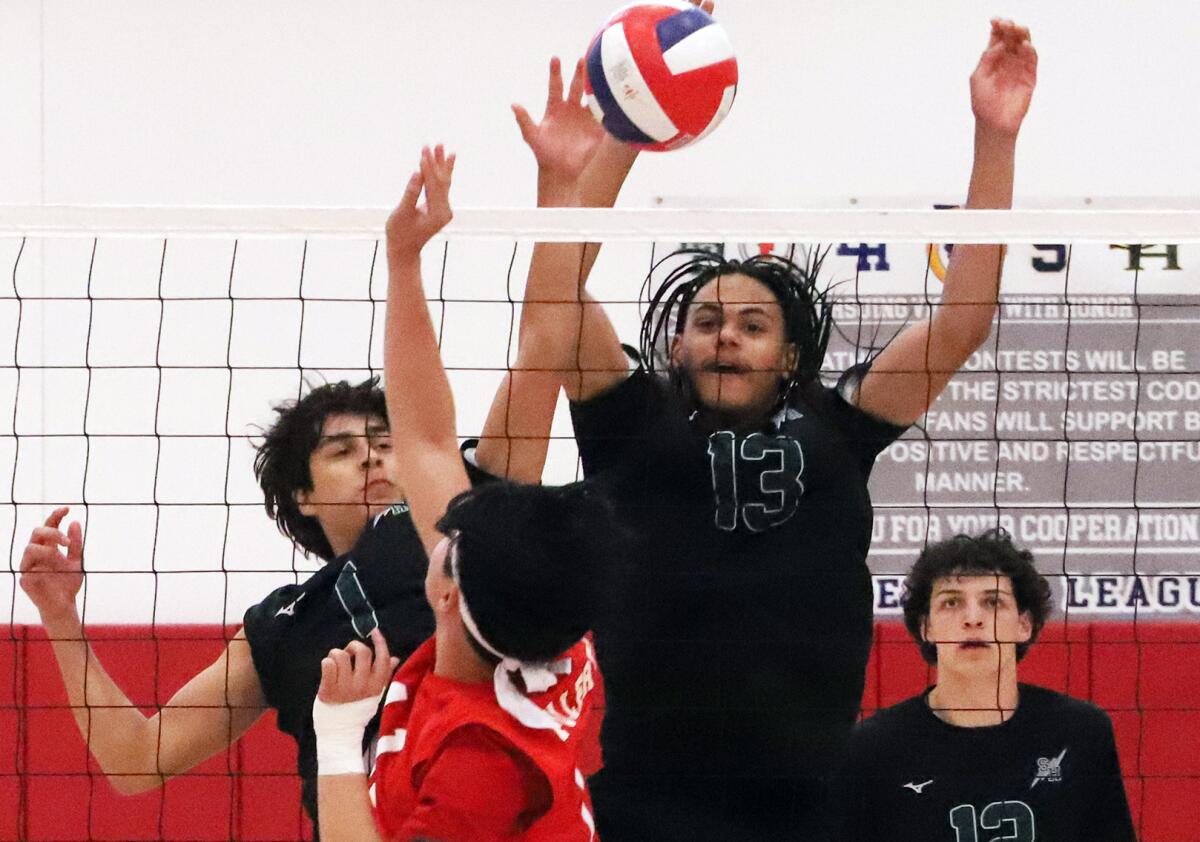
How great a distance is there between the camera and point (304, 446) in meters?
3.07

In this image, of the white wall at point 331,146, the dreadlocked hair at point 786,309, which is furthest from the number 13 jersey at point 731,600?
the white wall at point 331,146

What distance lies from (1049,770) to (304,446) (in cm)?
165

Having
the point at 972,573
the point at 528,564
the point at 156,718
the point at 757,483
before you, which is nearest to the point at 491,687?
the point at 528,564

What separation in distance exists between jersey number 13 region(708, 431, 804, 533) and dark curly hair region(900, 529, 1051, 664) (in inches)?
42.4

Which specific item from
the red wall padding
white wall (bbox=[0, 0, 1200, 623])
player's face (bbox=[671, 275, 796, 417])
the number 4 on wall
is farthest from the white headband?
white wall (bbox=[0, 0, 1200, 623])

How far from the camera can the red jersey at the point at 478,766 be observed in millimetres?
1959

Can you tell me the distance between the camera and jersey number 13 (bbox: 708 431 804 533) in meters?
2.39

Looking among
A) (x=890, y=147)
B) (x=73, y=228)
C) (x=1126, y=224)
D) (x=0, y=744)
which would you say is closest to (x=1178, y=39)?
(x=890, y=147)

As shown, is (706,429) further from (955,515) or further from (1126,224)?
(955,515)

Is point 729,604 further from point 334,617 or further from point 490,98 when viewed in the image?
point 490,98

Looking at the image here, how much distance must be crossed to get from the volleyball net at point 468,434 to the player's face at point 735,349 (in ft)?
5.46

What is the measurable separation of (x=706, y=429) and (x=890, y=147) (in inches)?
100

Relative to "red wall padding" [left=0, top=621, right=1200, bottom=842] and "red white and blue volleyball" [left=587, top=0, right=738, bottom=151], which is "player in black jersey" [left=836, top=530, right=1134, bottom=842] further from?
"red white and blue volleyball" [left=587, top=0, right=738, bottom=151]

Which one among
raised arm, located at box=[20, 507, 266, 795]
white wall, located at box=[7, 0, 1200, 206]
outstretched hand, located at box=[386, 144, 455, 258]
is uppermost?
white wall, located at box=[7, 0, 1200, 206]
